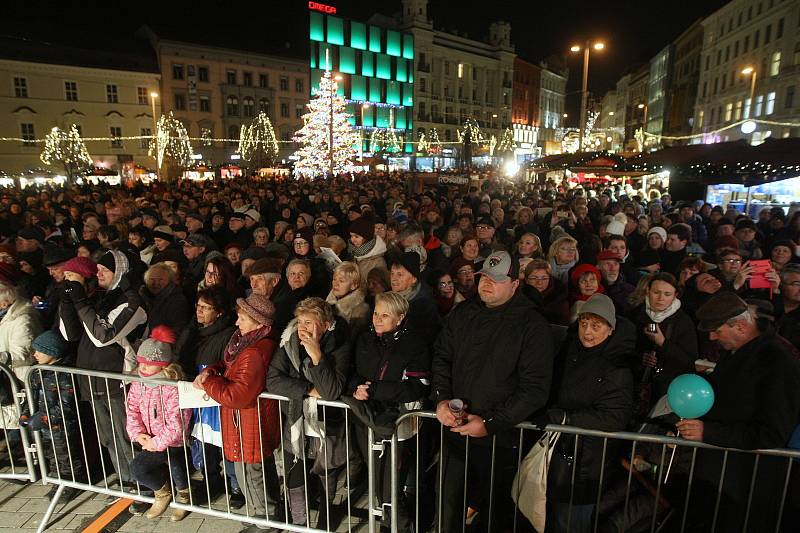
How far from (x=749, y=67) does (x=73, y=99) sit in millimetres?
54653

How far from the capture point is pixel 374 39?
65.3 m

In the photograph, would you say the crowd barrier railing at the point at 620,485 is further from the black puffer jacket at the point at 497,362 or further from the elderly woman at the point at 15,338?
the elderly woman at the point at 15,338

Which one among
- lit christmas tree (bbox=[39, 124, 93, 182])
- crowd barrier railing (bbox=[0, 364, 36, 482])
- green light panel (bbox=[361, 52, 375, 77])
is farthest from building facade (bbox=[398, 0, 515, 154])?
crowd barrier railing (bbox=[0, 364, 36, 482])

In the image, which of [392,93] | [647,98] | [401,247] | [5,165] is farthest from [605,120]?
[401,247]

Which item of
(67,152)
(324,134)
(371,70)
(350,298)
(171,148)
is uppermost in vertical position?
(371,70)

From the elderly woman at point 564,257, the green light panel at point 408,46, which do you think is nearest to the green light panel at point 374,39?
the green light panel at point 408,46

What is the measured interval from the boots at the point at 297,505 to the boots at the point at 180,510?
955 mm

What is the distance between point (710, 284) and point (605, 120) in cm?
Answer: 14124

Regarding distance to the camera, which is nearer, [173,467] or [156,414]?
[156,414]

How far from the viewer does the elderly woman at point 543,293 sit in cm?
477

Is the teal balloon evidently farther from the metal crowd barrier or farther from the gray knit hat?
the gray knit hat

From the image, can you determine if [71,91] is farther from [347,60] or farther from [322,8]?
[347,60]

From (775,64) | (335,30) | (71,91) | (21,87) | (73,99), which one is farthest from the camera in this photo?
(335,30)

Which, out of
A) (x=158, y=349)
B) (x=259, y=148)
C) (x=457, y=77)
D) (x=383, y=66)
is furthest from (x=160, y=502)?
(x=457, y=77)
